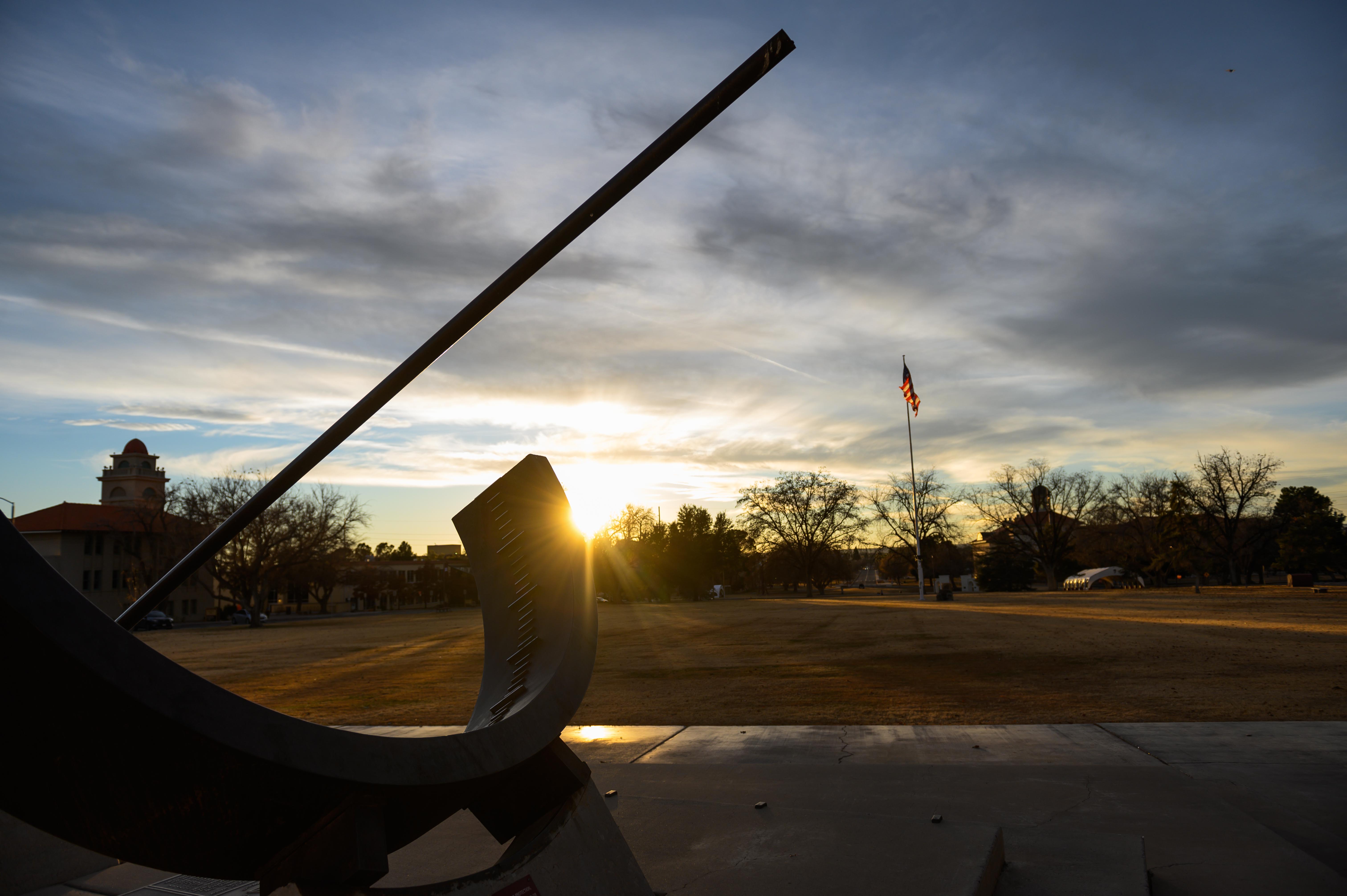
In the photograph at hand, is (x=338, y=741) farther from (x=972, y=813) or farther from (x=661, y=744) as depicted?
(x=661, y=744)

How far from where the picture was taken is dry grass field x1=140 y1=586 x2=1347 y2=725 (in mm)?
9062

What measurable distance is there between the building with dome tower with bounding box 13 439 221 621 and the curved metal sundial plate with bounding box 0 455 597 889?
161 ft

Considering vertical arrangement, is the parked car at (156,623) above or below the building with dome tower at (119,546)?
below

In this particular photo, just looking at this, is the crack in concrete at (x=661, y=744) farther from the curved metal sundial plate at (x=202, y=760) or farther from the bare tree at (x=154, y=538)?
the bare tree at (x=154, y=538)

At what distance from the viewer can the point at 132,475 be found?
83.6 metres

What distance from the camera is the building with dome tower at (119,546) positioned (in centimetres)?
4944

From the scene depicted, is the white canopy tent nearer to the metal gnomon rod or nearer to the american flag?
the american flag

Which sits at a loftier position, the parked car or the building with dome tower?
the building with dome tower

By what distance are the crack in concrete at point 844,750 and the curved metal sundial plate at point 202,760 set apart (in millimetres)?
3955

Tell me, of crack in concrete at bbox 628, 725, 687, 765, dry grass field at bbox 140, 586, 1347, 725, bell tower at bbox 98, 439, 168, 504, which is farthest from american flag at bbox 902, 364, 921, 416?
bell tower at bbox 98, 439, 168, 504

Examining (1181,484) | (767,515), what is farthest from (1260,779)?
(767,515)

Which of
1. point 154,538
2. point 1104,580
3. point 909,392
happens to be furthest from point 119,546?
point 1104,580

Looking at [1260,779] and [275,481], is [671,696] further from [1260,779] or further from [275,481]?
[275,481]

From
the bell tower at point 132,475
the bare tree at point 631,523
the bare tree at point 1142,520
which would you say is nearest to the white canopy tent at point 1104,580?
the bare tree at point 1142,520
